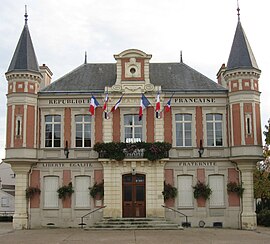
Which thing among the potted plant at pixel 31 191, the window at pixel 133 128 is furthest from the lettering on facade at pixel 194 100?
the potted plant at pixel 31 191

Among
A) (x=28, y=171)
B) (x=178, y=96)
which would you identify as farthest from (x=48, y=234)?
(x=178, y=96)

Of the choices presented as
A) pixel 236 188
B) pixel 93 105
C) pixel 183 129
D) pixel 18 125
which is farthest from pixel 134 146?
pixel 18 125

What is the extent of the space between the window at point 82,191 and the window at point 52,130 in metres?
2.46

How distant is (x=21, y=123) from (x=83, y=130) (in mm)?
3549

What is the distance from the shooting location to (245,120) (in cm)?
2662

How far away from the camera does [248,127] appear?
87.2 feet

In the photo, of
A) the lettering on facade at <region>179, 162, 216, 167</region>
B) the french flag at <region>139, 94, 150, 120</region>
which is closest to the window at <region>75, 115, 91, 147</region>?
the french flag at <region>139, 94, 150, 120</region>

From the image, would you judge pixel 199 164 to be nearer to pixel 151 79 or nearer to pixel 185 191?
pixel 185 191

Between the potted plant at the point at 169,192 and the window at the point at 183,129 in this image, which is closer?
the potted plant at the point at 169,192

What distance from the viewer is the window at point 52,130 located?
27531 mm

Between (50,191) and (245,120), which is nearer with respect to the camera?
(245,120)

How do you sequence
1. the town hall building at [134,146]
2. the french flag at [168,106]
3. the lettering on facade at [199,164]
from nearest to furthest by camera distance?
the town hall building at [134,146] < the french flag at [168,106] < the lettering on facade at [199,164]

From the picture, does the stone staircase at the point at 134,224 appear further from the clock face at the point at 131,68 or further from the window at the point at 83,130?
the clock face at the point at 131,68

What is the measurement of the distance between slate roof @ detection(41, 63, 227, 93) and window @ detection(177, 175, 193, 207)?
205 inches
